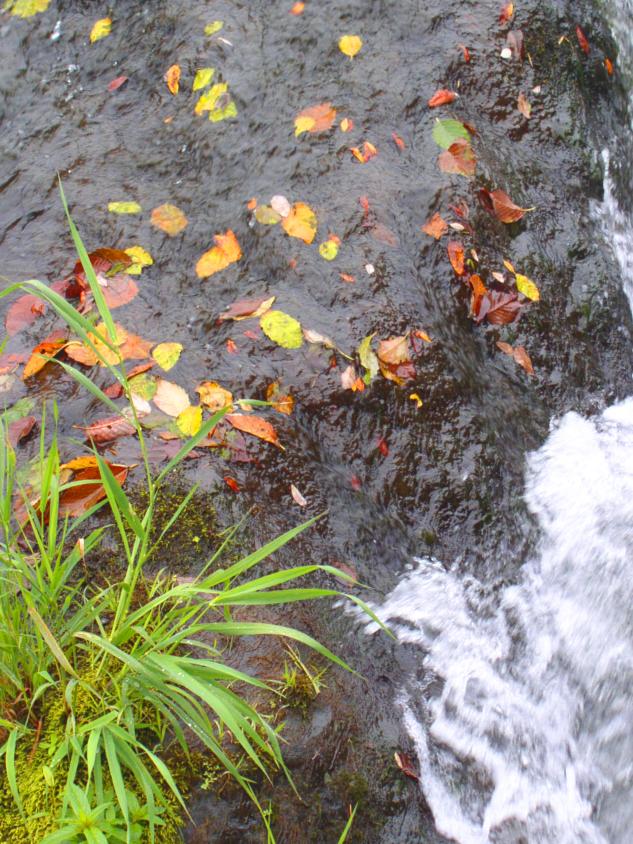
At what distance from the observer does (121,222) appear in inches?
117

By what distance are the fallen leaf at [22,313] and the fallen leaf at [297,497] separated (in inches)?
42.1

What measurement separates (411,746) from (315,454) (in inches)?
35.3

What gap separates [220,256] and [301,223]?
12.7 inches

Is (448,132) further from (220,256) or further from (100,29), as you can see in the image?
(100,29)

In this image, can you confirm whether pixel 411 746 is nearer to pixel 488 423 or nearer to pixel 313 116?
pixel 488 423

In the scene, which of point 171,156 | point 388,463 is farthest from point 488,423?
point 171,156

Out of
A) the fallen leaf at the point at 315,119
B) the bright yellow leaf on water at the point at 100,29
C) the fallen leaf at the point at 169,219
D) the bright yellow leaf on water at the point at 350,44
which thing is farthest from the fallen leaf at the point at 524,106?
the bright yellow leaf on water at the point at 100,29

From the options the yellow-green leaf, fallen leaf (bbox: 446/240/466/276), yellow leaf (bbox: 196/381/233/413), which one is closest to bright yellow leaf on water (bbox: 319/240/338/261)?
the yellow-green leaf

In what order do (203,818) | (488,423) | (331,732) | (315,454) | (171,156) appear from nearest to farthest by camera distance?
(203,818) → (331,732) → (315,454) → (488,423) → (171,156)

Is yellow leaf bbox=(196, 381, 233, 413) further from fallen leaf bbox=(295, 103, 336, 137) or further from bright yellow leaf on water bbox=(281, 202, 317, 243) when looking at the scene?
fallen leaf bbox=(295, 103, 336, 137)

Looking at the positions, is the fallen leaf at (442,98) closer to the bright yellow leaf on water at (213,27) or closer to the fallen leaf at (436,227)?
the fallen leaf at (436,227)

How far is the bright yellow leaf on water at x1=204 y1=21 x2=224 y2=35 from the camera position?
340 cm

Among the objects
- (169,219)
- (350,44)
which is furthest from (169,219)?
(350,44)

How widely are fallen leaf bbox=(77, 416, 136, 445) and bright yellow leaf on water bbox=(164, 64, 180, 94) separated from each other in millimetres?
1714
